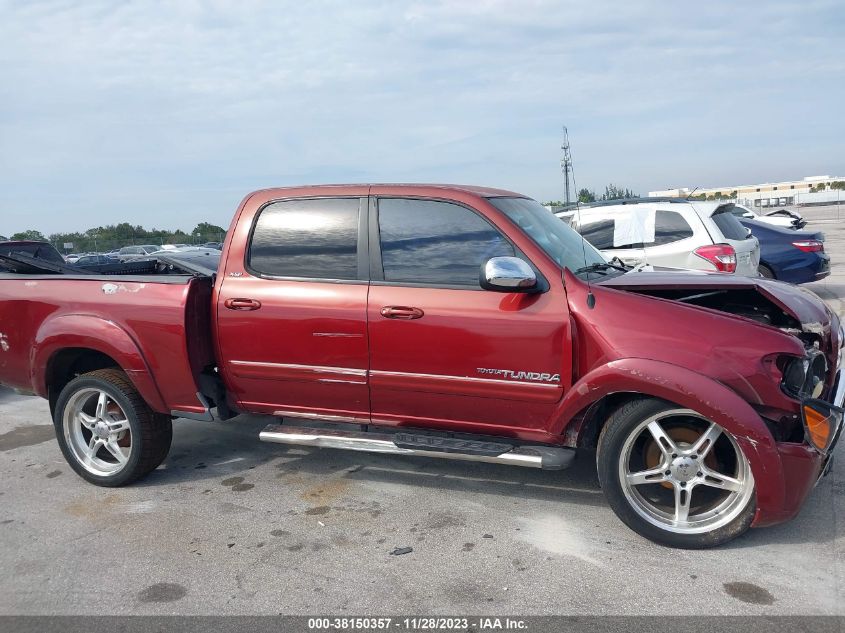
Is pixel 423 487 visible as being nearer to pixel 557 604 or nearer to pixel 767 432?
pixel 557 604

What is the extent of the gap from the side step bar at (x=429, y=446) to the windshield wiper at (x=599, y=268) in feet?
3.39

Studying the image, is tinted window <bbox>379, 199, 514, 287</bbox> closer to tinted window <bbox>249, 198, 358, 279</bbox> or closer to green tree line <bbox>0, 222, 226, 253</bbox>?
tinted window <bbox>249, 198, 358, 279</bbox>

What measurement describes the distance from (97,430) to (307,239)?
6.39 ft

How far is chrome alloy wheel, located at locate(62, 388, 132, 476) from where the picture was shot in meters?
4.65

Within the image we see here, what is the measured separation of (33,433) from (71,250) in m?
40.8

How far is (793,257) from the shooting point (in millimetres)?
10805

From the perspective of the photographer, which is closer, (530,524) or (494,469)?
(530,524)

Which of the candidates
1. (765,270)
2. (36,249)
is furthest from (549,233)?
(765,270)

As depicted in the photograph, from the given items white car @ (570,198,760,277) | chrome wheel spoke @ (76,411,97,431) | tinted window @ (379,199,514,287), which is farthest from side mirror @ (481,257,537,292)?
white car @ (570,198,760,277)

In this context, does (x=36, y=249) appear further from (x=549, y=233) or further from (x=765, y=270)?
(x=765, y=270)

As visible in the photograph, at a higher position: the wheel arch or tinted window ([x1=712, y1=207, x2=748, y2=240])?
tinted window ([x1=712, y1=207, x2=748, y2=240])

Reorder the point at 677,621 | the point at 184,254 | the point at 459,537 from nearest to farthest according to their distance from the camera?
the point at 677,621, the point at 459,537, the point at 184,254

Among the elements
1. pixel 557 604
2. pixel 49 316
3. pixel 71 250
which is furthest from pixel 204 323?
pixel 71 250

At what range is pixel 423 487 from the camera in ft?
14.4
